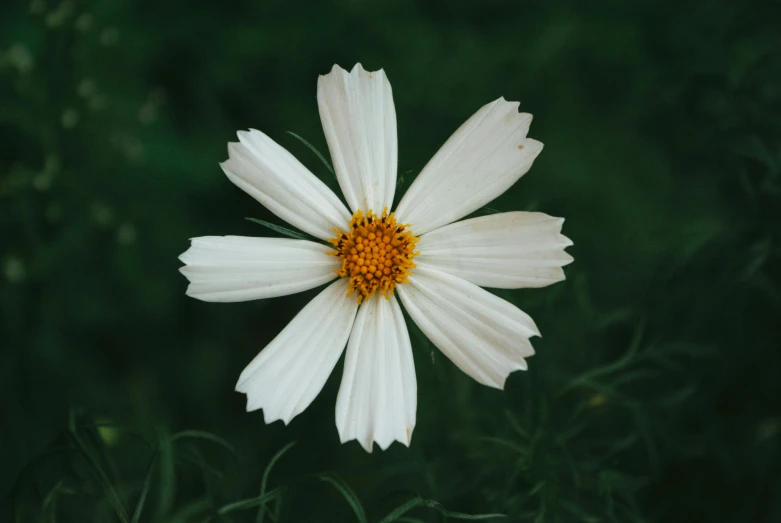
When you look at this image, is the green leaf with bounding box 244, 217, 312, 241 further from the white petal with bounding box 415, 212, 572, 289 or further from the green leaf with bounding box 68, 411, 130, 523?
the green leaf with bounding box 68, 411, 130, 523

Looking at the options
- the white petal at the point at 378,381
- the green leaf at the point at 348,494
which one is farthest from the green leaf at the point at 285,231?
the green leaf at the point at 348,494

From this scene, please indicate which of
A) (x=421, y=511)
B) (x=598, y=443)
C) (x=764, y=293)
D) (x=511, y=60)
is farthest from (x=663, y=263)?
(x=421, y=511)

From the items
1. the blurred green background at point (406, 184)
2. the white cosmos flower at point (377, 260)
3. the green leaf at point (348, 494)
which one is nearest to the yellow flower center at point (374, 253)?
the white cosmos flower at point (377, 260)

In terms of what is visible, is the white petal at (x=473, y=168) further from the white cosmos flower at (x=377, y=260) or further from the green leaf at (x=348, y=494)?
the green leaf at (x=348, y=494)

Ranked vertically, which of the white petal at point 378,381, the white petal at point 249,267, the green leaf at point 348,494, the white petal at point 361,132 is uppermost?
the white petal at point 361,132

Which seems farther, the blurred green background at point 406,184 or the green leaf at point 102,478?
the blurred green background at point 406,184

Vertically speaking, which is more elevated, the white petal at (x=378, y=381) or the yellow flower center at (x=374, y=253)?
the yellow flower center at (x=374, y=253)

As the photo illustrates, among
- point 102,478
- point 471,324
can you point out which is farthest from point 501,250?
point 102,478

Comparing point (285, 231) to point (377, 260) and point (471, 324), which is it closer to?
point (377, 260)
